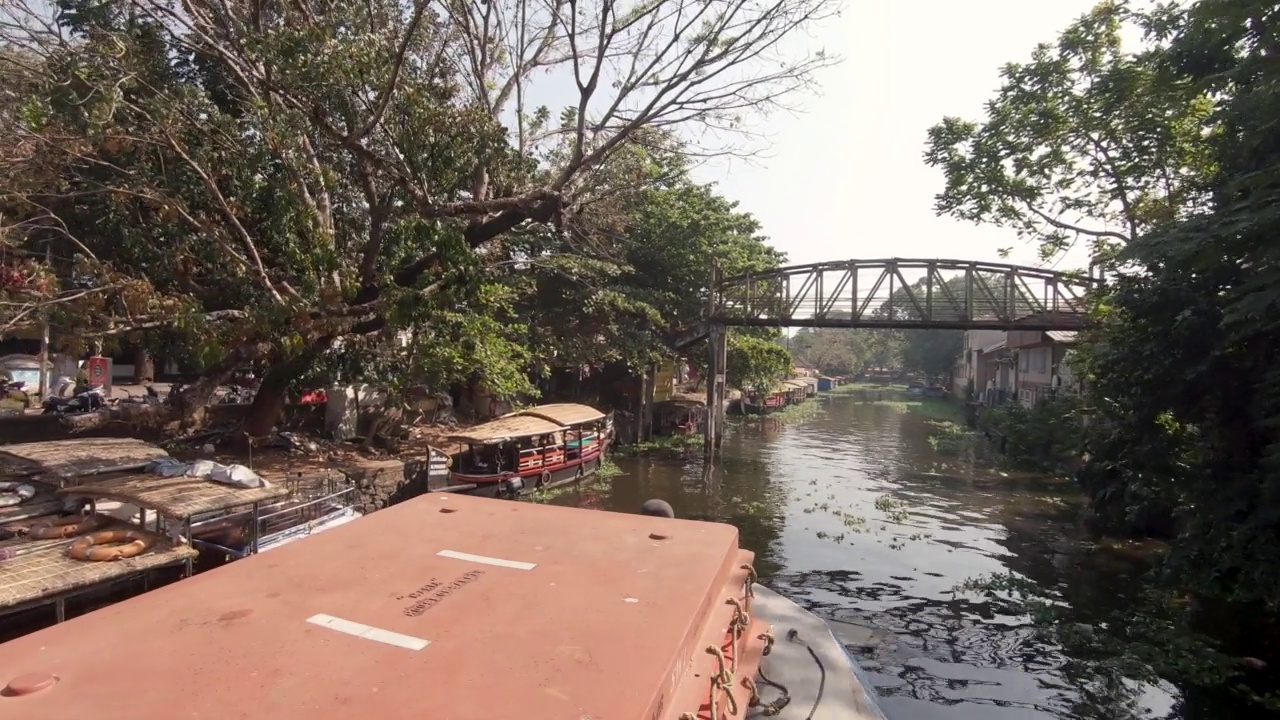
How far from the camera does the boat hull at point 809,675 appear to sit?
195 inches

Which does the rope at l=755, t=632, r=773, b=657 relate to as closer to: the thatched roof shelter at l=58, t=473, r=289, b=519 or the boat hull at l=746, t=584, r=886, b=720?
the boat hull at l=746, t=584, r=886, b=720

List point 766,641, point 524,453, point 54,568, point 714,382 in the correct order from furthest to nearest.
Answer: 1. point 714,382
2. point 524,453
3. point 54,568
4. point 766,641

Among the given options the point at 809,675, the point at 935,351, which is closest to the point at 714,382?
the point at 809,675

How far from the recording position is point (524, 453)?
Answer: 57.3ft

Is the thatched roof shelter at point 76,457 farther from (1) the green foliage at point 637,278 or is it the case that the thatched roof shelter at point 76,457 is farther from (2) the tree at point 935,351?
(2) the tree at point 935,351

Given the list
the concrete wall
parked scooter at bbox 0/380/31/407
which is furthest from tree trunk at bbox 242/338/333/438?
parked scooter at bbox 0/380/31/407

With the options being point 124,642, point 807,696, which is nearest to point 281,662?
point 124,642

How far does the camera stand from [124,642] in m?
2.92

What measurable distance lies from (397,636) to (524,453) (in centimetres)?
1467

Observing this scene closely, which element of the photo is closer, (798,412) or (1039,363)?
(1039,363)

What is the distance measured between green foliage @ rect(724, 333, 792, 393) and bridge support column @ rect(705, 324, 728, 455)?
3.64 meters

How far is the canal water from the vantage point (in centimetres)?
853

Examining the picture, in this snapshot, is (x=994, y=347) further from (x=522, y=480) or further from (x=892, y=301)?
(x=522, y=480)

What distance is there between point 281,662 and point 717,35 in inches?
418
